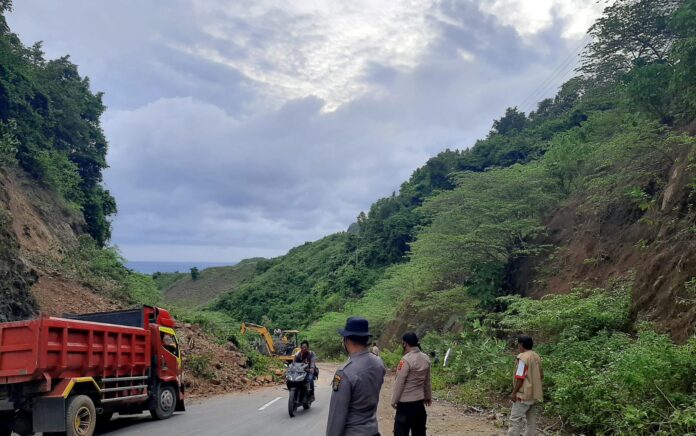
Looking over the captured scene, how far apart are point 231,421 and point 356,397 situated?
28.6 feet

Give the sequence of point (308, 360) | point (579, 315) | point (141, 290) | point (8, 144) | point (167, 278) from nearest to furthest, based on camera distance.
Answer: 1. point (579, 315)
2. point (308, 360)
3. point (8, 144)
4. point (141, 290)
5. point (167, 278)

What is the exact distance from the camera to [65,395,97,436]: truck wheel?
351 inches

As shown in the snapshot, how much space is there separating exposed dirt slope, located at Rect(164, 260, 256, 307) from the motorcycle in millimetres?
93230

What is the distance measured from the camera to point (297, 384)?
41.9 ft

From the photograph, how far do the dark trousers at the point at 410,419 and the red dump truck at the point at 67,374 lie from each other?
5788 millimetres

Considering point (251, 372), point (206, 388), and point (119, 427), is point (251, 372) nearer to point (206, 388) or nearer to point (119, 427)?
point (206, 388)

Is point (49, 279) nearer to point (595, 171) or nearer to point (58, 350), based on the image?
point (58, 350)

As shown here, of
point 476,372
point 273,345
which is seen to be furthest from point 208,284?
point 476,372

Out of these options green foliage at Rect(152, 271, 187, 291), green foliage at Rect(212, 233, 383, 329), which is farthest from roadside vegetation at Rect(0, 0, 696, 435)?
green foliage at Rect(152, 271, 187, 291)

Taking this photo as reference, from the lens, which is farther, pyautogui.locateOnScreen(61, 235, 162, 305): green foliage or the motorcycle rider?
pyautogui.locateOnScreen(61, 235, 162, 305): green foliage

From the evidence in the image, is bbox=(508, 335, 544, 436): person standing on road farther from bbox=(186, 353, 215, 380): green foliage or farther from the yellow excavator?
the yellow excavator

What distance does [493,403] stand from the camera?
A: 13.7m

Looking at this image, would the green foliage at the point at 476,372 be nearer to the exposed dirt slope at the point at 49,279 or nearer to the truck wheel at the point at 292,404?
the truck wheel at the point at 292,404

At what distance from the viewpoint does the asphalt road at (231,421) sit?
10.4 m
